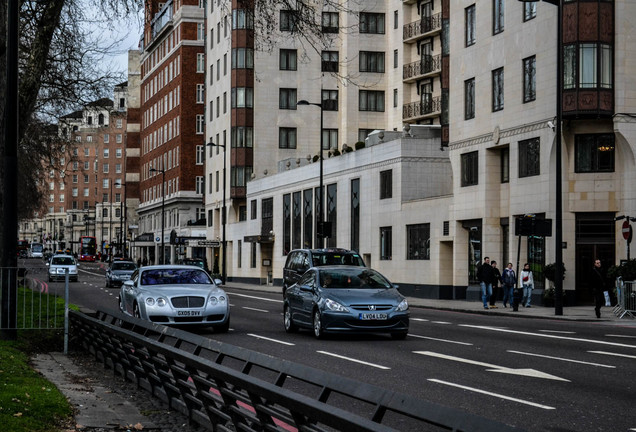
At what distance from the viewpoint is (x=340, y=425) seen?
5.96 metres

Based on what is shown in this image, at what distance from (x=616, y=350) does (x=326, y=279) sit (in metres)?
6.28

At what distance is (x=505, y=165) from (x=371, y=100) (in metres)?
35.4

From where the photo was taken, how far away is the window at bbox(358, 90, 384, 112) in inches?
3132

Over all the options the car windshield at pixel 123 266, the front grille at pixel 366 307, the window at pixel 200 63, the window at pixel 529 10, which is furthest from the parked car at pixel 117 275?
the window at pixel 200 63

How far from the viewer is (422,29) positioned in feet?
230

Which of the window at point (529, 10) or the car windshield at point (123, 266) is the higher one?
the window at point (529, 10)

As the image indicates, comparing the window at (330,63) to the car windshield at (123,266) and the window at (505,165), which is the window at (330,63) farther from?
the car windshield at (123,266)

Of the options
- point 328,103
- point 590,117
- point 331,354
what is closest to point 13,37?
point 331,354

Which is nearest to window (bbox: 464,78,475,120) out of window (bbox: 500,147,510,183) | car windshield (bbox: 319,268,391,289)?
window (bbox: 500,147,510,183)

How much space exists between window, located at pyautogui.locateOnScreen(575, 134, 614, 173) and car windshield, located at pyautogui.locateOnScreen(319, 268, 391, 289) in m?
18.9

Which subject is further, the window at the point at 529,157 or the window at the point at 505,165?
the window at the point at 505,165

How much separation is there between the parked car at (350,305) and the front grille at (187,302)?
6.88ft

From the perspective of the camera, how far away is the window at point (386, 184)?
5506 centimetres

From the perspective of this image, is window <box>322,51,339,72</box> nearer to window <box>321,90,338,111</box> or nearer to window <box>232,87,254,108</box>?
window <box>321,90,338,111</box>
